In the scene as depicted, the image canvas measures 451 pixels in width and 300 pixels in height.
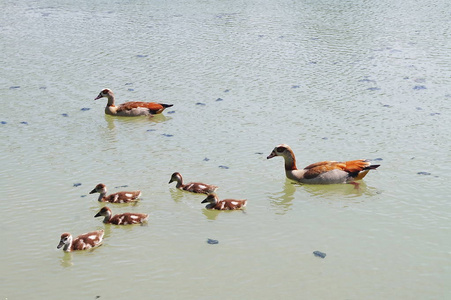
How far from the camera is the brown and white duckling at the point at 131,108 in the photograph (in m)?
17.5

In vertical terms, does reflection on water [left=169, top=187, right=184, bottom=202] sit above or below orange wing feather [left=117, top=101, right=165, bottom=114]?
below

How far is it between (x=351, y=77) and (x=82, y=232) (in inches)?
428

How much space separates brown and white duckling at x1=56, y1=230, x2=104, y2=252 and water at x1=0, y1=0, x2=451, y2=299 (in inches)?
5.0

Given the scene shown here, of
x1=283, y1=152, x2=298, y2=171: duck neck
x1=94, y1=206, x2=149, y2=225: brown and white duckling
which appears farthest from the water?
x1=283, y1=152, x2=298, y2=171: duck neck

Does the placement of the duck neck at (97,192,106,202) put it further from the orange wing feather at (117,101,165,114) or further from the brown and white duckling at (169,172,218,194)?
the orange wing feather at (117,101,165,114)

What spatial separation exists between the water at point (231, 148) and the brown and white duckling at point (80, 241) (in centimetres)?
13

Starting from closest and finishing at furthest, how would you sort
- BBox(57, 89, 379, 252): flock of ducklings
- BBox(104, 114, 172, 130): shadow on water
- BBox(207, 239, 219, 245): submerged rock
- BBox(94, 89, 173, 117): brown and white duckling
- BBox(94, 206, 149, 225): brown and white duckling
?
BBox(57, 89, 379, 252): flock of ducklings
BBox(207, 239, 219, 245): submerged rock
BBox(94, 206, 149, 225): brown and white duckling
BBox(104, 114, 172, 130): shadow on water
BBox(94, 89, 173, 117): brown and white duckling

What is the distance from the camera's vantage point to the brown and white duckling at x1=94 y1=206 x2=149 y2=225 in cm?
1145

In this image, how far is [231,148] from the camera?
1495cm

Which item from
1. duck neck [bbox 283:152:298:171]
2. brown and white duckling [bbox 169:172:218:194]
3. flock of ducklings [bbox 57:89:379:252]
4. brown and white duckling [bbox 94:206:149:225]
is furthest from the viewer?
duck neck [bbox 283:152:298:171]

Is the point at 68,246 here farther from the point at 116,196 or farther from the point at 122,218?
the point at 116,196

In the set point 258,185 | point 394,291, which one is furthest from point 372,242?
point 258,185

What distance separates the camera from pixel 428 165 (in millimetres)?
13867

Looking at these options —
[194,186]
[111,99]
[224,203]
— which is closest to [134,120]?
[111,99]
